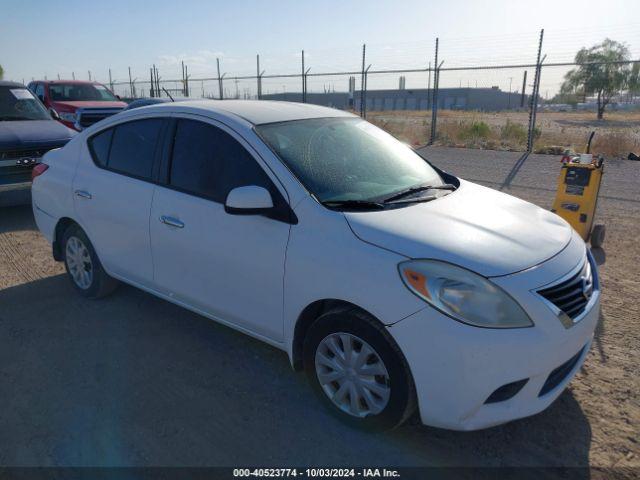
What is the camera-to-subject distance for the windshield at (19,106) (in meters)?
8.09

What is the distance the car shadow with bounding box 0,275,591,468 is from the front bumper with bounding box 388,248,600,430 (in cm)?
35

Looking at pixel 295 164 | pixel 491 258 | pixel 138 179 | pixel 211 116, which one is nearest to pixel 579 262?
pixel 491 258

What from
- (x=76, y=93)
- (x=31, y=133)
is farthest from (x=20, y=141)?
(x=76, y=93)

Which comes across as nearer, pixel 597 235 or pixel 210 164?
pixel 210 164

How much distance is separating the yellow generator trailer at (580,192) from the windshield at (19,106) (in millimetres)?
7725

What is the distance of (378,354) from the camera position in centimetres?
259

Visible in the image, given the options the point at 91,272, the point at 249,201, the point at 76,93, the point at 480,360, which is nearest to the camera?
the point at 480,360

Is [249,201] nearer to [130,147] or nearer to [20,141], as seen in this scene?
[130,147]

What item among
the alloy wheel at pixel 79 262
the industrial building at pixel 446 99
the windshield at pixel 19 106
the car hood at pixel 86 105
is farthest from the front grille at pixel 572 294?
the industrial building at pixel 446 99

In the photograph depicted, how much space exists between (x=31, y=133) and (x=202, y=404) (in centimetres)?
603

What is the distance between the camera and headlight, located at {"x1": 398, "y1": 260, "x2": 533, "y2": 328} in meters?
2.38

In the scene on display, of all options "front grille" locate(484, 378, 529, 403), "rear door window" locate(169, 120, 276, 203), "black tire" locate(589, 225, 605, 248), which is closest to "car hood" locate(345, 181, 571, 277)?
"front grille" locate(484, 378, 529, 403)

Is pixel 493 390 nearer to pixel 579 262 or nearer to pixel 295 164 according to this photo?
pixel 579 262

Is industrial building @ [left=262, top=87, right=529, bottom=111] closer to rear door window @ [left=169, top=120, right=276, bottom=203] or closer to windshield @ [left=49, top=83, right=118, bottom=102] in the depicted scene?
windshield @ [left=49, top=83, right=118, bottom=102]
